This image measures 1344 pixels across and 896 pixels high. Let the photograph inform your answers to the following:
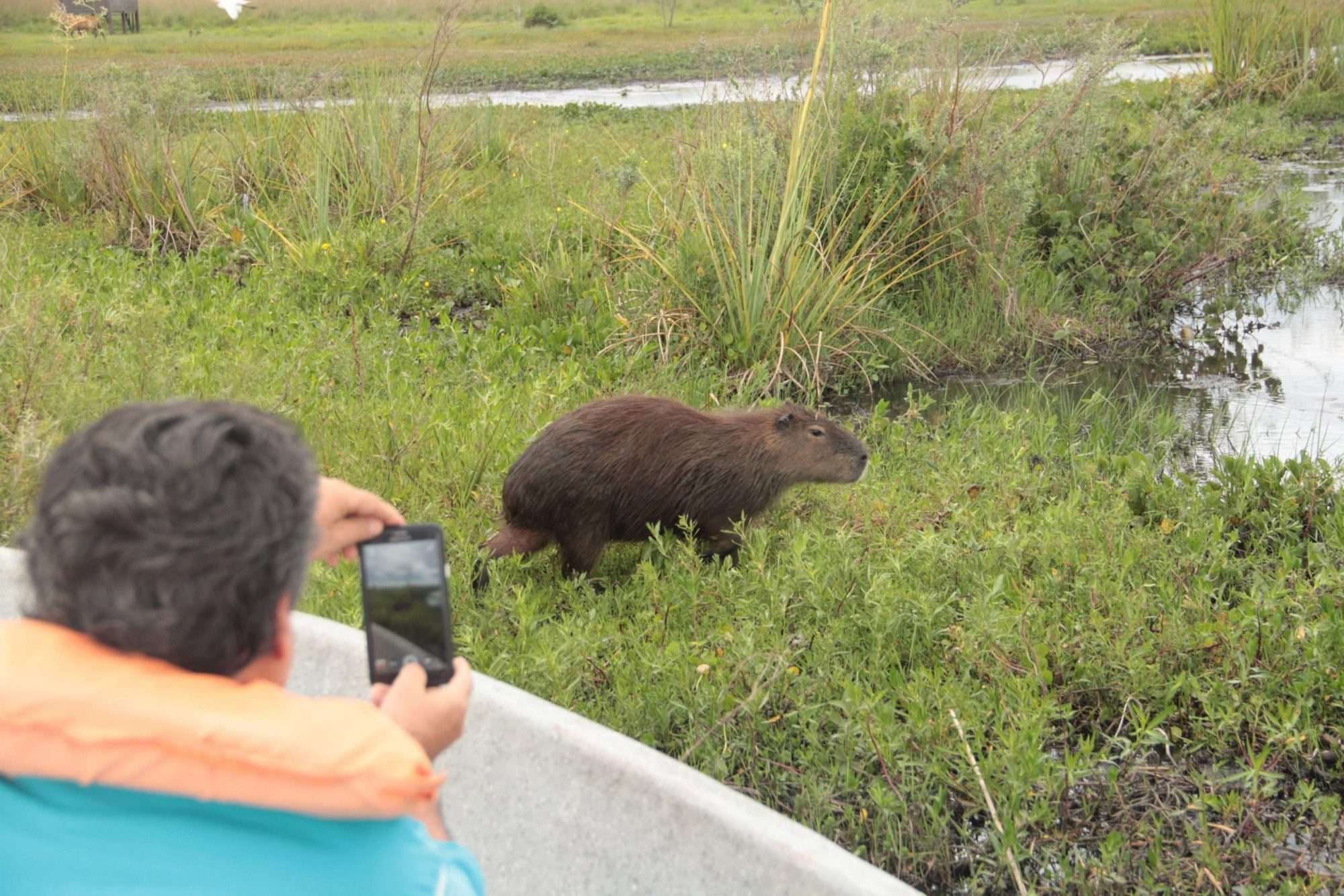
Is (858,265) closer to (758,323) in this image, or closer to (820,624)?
(758,323)

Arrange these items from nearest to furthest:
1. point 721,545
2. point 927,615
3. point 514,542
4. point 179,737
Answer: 1. point 179,737
2. point 927,615
3. point 514,542
4. point 721,545

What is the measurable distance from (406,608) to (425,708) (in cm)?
19

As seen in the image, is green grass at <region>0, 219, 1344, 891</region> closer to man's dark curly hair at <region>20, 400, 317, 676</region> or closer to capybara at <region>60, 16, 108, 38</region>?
man's dark curly hair at <region>20, 400, 317, 676</region>

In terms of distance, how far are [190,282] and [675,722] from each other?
458 cm

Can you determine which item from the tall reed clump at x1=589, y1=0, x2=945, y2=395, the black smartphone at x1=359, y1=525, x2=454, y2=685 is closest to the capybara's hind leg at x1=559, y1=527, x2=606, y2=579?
the tall reed clump at x1=589, y1=0, x2=945, y2=395

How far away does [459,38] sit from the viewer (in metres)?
14.5

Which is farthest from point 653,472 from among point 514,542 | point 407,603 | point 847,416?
point 407,603

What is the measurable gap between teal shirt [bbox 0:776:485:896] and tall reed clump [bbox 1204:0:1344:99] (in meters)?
12.4

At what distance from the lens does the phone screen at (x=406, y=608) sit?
173cm

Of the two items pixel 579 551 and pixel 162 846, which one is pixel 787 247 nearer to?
pixel 579 551

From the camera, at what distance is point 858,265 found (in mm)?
6633

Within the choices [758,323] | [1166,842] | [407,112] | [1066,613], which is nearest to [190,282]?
[407,112]

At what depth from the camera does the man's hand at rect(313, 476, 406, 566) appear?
187cm

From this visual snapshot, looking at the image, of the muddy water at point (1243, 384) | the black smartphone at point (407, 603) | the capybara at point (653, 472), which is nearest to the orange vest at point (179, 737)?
the black smartphone at point (407, 603)
